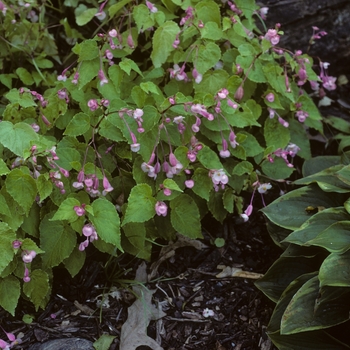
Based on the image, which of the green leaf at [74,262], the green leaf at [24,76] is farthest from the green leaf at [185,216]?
the green leaf at [24,76]

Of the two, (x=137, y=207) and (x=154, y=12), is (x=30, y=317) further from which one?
(x=154, y=12)

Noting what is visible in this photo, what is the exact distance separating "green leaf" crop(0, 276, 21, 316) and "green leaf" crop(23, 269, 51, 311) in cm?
5

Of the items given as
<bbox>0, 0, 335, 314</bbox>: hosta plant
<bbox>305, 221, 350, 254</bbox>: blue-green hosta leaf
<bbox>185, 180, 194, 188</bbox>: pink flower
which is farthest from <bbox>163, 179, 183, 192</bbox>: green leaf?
<bbox>305, 221, 350, 254</bbox>: blue-green hosta leaf

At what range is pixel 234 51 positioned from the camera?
2691 millimetres

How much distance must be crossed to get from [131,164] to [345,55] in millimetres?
2018

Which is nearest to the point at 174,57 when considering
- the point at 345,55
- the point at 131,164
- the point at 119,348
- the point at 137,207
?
the point at 131,164

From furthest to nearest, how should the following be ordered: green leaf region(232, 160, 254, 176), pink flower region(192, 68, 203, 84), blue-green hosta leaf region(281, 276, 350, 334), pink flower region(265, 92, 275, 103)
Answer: pink flower region(265, 92, 275, 103), green leaf region(232, 160, 254, 176), pink flower region(192, 68, 203, 84), blue-green hosta leaf region(281, 276, 350, 334)

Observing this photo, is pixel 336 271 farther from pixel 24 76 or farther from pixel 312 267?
pixel 24 76

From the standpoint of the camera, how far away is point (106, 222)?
2102 millimetres

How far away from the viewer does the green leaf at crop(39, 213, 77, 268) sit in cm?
221

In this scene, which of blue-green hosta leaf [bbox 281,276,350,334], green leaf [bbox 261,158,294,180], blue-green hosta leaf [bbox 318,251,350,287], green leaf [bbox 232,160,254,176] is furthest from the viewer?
green leaf [bbox 261,158,294,180]

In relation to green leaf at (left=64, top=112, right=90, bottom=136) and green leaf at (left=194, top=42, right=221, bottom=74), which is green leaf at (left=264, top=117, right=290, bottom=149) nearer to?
green leaf at (left=194, top=42, right=221, bottom=74)

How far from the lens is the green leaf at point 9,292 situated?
2.13 metres

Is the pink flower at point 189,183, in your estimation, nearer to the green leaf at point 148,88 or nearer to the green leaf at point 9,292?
the green leaf at point 148,88
